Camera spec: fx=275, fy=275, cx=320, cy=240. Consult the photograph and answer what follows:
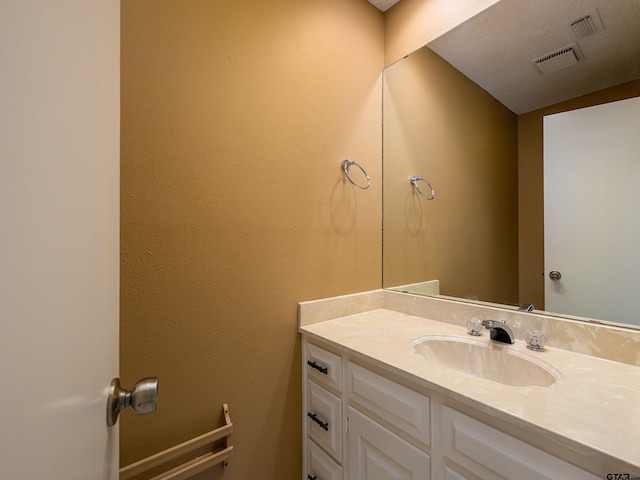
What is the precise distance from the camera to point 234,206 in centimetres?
101

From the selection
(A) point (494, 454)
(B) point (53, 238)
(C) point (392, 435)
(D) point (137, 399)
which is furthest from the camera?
(C) point (392, 435)

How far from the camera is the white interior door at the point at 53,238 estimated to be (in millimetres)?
176

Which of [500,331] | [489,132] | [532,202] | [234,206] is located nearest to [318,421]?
[500,331]

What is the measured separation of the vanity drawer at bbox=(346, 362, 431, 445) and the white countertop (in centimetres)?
6

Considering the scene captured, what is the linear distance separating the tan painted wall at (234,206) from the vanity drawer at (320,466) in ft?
0.21

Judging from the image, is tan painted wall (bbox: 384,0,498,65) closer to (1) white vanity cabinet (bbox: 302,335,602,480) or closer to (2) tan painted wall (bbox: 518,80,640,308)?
(2) tan painted wall (bbox: 518,80,640,308)

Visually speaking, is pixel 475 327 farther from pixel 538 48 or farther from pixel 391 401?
pixel 538 48

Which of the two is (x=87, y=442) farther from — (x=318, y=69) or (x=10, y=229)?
(x=318, y=69)

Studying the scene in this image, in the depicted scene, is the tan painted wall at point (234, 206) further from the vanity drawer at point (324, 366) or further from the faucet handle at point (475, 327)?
the faucet handle at point (475, 327)

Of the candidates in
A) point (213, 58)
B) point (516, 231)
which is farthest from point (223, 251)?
point (516, 231)

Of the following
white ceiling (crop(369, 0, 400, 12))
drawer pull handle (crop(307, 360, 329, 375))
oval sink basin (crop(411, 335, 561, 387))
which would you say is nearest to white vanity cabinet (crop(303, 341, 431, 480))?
drawer pull handle (crop(307, 360, 329, 375))

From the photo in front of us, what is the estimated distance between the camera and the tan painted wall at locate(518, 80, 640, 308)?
42.7 inches

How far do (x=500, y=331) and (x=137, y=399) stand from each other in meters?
1.10

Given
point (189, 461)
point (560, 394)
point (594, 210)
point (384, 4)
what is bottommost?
point (189, 461)
